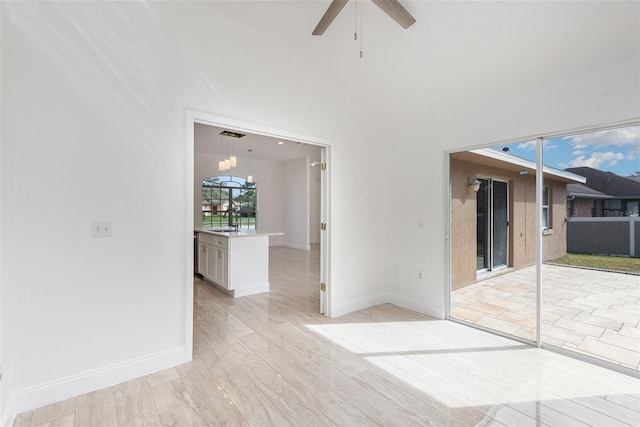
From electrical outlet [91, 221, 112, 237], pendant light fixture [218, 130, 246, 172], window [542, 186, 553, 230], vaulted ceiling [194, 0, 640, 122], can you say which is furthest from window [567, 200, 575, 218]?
pendant light fixture [218, 130, 246, 172]

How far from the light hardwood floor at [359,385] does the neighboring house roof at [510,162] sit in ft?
5.54

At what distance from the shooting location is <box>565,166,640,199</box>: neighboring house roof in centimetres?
254

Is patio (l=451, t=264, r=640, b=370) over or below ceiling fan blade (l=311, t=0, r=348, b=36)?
below

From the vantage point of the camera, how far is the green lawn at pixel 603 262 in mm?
2627

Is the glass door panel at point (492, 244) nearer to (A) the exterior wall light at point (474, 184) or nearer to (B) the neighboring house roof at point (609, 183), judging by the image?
(A) the exterior wall light at point (474, 184)

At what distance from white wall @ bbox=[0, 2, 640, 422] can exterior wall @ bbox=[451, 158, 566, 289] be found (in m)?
0.39

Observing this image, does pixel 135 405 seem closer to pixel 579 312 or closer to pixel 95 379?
pixel 95 379

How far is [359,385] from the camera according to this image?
7.32 ft

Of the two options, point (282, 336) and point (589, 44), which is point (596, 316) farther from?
point (282, 336)

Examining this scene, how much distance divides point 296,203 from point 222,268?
5.73 m

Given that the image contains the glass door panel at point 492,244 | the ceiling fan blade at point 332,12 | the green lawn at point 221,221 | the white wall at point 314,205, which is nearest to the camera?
the ceiling fan blade at point 332,12

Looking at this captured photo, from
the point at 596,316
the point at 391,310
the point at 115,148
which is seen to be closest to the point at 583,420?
the point at 596,316

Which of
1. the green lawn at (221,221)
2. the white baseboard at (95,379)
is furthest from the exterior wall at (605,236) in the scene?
the green lawn at (221,221)

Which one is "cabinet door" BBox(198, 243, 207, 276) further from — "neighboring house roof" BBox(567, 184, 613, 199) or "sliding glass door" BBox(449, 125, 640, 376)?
"neighboring house roof" BBox(567, 184, 613, 199)
